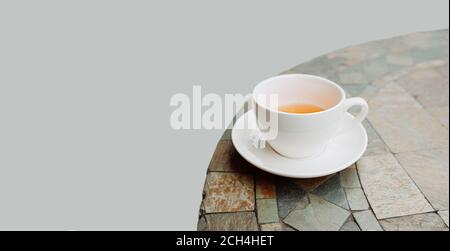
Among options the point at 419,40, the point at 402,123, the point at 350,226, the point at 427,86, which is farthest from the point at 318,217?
the point at 419,40

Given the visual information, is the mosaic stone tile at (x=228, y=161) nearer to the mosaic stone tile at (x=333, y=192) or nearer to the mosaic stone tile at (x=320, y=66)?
the mosaic stone tile at (x=333, y=192)

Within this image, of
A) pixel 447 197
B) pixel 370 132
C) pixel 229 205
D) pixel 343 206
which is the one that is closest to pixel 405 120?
pixel 370 132

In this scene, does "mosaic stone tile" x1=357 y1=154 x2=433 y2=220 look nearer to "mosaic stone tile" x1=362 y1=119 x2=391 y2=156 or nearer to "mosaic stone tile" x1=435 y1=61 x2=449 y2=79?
"mosaic stone tile" x1=362 y1=119 x2=391 y2=156

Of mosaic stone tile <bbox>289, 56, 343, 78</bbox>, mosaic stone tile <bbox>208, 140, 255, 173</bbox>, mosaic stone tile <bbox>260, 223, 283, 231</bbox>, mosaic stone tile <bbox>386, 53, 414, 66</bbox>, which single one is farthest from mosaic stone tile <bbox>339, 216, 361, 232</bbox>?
mosaic stone tile <bbox>386, 53, 414, 66</bbox>

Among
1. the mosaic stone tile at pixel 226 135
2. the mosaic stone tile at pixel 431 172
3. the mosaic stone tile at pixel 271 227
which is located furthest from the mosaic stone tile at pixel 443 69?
the mosaic stone tile at pixel 271 227

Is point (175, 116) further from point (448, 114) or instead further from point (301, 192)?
point (448, 114)

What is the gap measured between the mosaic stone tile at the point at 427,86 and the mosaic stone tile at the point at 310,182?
1.63ft

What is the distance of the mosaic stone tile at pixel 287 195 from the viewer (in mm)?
785

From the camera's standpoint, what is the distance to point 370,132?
101 centimetres

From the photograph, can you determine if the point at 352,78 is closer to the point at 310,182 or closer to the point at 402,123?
the point at 402,123

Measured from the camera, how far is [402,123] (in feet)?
3.48

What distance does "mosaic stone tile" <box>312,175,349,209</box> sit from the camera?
794 millimetres

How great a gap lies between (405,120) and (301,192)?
1.41ft

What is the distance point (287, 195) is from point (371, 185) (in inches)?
6.8
